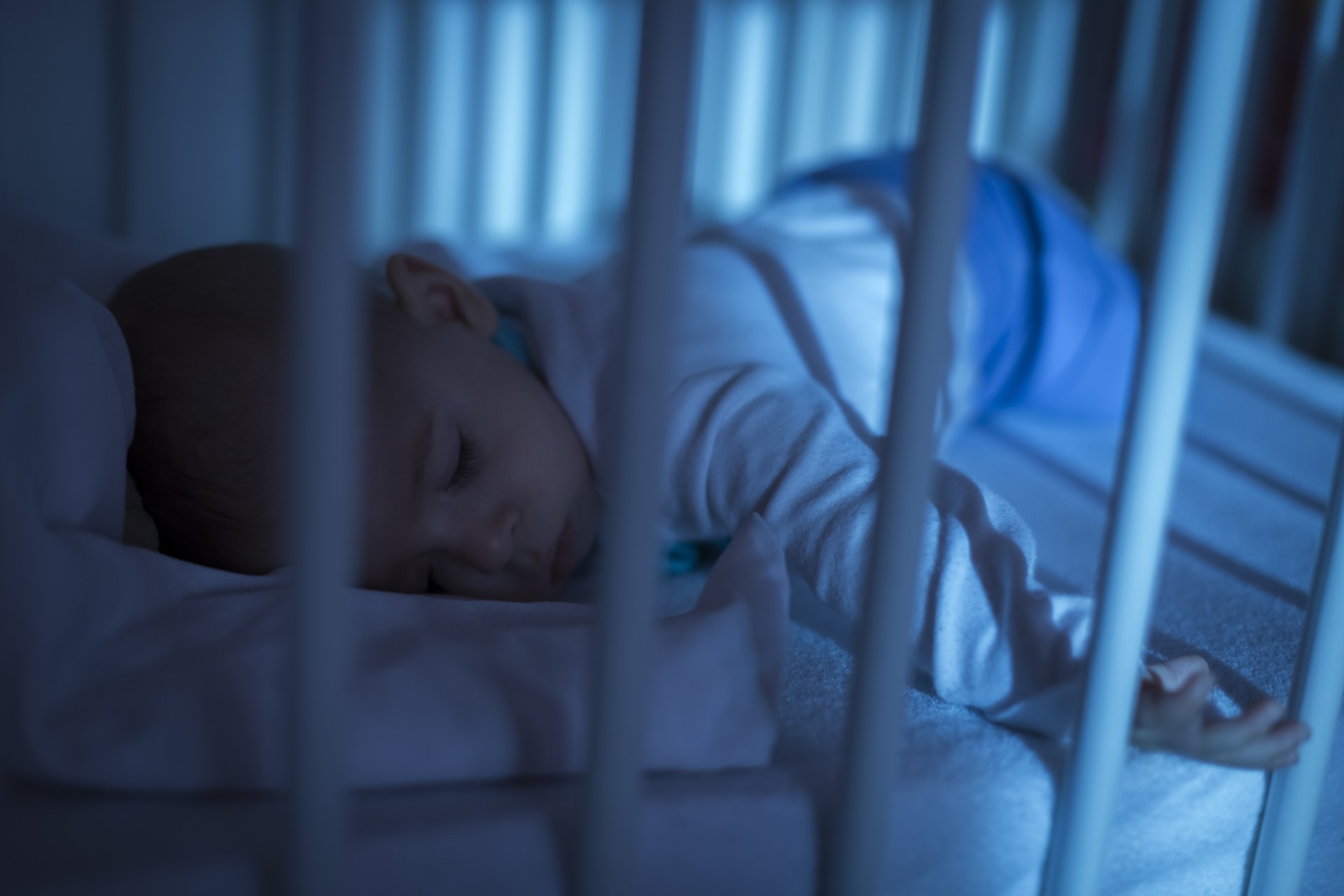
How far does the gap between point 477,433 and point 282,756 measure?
23 centimetres

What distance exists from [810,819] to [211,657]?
0.80ft

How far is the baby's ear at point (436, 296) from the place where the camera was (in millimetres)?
671

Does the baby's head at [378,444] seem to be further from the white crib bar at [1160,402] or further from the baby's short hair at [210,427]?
the white crib bar at [1160,402]

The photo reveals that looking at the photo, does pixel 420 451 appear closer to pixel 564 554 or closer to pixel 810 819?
pixel 564 554

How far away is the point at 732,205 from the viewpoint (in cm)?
157

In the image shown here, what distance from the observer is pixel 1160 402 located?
35cm

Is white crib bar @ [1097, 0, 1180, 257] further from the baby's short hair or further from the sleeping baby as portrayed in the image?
the baby's short hair

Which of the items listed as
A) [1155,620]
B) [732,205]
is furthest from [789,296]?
[732,205]

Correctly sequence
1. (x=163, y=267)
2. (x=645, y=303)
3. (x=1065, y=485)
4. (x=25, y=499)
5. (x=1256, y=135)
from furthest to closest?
1. (x=1256, y=135)
2. (x=1065, y=485)
3. (x=163, y=267)
4. (x=25, y=499)
5. (x=645, y=303)

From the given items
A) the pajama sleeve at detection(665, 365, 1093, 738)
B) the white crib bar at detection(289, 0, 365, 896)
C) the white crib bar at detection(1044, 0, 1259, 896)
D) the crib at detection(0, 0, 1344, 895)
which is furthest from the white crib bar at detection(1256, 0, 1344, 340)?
the white crib bar at detection(289, 0, 365, 896)

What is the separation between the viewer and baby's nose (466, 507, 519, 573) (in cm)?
56

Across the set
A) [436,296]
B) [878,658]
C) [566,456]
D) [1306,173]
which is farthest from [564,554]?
[1306,173]

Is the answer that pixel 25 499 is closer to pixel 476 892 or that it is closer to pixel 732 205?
pixel 476 892

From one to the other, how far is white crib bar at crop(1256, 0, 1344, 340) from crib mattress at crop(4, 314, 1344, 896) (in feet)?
2.35
